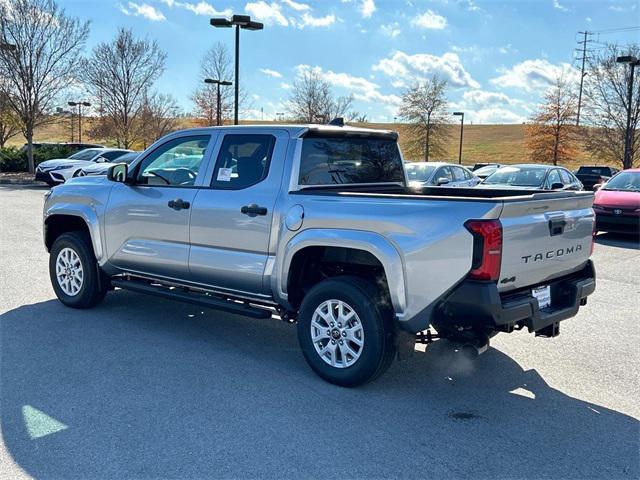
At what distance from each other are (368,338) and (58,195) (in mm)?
4103

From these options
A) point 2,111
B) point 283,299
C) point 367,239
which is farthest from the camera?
point 2,111

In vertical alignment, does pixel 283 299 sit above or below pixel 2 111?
below

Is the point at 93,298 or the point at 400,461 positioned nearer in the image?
the point at 400,461

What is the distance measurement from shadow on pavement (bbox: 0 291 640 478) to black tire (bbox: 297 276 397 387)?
4.8 inches

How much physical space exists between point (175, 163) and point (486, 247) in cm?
331

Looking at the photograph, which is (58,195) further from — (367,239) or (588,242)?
(588,242)

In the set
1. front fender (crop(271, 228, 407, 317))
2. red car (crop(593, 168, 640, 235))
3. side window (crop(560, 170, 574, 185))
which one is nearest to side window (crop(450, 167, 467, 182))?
side window (crop(560, 170, 574, 185))

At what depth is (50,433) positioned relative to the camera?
369 centimetres

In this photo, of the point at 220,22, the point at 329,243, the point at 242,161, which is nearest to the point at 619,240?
the point at 242,161

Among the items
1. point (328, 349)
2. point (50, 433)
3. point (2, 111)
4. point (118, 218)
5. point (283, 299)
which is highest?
point (2, 111)

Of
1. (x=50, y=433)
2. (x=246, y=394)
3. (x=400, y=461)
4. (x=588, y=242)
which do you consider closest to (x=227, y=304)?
(x=246, y=394)

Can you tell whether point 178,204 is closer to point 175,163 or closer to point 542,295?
point 175,163

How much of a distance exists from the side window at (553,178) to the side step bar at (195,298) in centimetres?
1100

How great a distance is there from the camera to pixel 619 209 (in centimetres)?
1270
